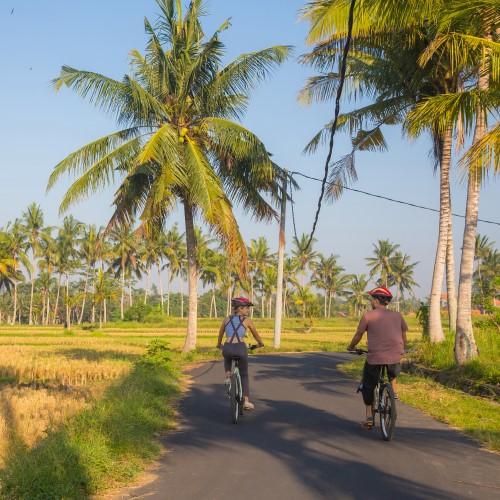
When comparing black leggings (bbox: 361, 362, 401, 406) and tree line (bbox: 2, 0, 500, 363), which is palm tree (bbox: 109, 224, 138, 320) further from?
black leggings (bbox: 361, 362, 401, 406)

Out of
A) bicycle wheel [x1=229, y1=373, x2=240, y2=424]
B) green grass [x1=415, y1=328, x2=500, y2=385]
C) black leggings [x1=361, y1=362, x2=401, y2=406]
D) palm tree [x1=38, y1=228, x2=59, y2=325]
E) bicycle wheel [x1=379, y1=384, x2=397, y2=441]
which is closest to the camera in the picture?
bicycle wheel [x1=379, y1=384, x2=397, y2=441]

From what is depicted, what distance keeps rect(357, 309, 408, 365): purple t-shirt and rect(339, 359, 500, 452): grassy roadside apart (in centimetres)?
141

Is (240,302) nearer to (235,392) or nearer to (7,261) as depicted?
(235,392)

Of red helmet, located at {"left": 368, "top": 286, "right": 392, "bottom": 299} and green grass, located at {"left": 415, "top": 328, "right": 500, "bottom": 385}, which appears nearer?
red helmet, located at {"left": 368, "top": 286, "right": 392, "bottom": 299}

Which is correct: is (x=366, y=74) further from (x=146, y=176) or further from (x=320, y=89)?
(x=146, y=176)

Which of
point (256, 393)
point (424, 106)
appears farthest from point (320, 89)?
point (256, 393)

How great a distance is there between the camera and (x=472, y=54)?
12.8 m

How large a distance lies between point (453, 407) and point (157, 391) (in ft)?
16.0

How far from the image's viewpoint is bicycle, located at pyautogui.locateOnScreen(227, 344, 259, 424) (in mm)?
8570

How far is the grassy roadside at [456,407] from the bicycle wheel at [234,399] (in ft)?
9.36

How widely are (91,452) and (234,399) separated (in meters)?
2.98

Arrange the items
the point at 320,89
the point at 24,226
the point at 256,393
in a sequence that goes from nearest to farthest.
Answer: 1. the point at 256,393
2. the point at 320,89
3. the point at 24,226

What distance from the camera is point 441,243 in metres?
15.2

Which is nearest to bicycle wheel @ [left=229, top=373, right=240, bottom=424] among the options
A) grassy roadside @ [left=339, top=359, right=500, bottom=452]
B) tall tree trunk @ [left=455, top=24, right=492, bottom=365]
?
grassy roadside @ [left=339, top=359, right=500, bottom=452]
